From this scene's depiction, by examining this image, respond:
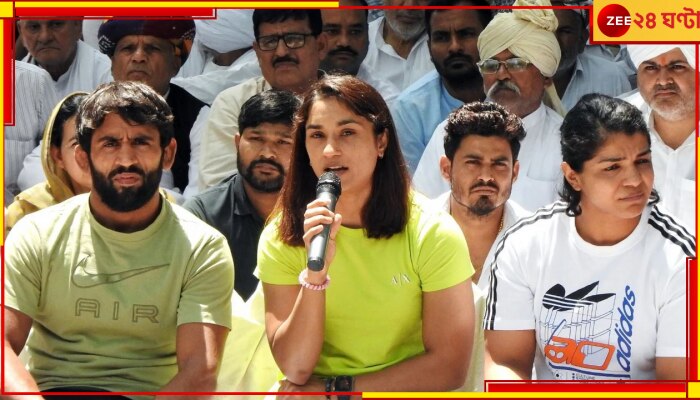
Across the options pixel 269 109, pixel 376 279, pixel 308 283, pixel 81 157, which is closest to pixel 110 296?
pixel 81 157

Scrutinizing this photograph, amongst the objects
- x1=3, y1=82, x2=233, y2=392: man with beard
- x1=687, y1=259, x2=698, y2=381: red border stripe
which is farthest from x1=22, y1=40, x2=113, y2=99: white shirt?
x1=687, y1=259, x2=698, y2=381: red border stripe

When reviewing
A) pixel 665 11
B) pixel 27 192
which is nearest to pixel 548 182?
pixel 665 11

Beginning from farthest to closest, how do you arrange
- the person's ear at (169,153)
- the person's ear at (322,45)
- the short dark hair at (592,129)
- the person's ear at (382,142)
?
1. the person's ear at (322,45)
2. the person's ear at (169,153)
3. the short dark hair at (592,129)
4. the person's ear at (382,142)

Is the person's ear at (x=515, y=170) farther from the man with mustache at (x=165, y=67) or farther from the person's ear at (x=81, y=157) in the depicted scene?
the person's ear at (x=81, y=157)

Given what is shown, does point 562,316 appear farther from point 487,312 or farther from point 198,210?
point 198,210

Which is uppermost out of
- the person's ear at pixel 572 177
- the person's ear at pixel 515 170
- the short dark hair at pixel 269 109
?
the short dark hair at pixel 269 109

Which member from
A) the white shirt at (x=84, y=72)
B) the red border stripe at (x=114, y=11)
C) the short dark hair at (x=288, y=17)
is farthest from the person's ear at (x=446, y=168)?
the white shirt at (x=84, y=72)

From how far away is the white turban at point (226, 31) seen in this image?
15.5 ft

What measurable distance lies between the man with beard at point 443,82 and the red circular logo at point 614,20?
51 cm

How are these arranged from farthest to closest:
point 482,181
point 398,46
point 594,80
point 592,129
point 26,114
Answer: point 398,46
point 26,114
point 594,80
point 482,181
point 592,129

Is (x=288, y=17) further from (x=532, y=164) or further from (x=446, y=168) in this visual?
(x=532, y=164)

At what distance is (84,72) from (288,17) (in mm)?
816

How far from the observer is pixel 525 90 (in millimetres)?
4453

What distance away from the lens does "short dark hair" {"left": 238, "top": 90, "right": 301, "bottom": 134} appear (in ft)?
14.6
